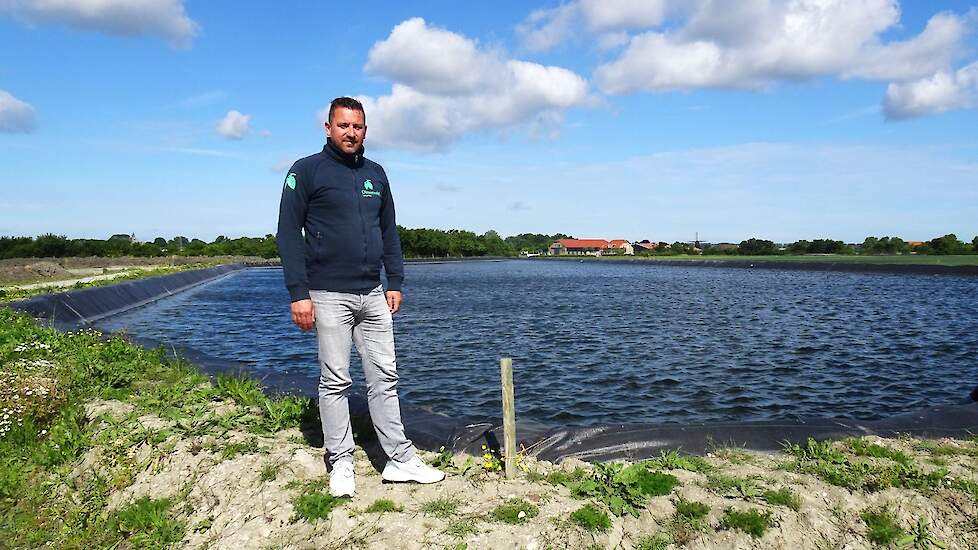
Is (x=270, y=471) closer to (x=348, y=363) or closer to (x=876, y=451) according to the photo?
(x=348, y=363)

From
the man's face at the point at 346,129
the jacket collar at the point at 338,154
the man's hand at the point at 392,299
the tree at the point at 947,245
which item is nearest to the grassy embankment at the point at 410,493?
the man's hand at the point at 392,299

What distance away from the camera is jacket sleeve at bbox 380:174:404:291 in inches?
235

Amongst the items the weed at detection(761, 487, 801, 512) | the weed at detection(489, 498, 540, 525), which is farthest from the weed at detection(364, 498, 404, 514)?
the weed at detection(761, 487, 801, 512)

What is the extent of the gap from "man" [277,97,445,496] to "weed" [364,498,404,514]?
12.4 inches

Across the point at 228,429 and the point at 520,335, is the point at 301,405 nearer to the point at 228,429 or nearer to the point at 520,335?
the point at 228,429

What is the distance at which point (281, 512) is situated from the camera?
5512 millimetres

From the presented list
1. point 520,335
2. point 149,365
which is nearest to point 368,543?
point 149,365

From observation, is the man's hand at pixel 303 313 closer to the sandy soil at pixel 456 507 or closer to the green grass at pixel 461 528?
the sandy soil at pixel 456 507

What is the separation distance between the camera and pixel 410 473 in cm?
604

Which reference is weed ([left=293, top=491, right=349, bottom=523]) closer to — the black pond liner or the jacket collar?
the black pond liner

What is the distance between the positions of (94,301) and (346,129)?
94.9 feet

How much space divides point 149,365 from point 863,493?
1133 cm

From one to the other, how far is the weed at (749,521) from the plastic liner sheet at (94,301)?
18.3 metres

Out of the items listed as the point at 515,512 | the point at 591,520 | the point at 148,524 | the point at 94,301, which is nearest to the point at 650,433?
the point at 591,520
